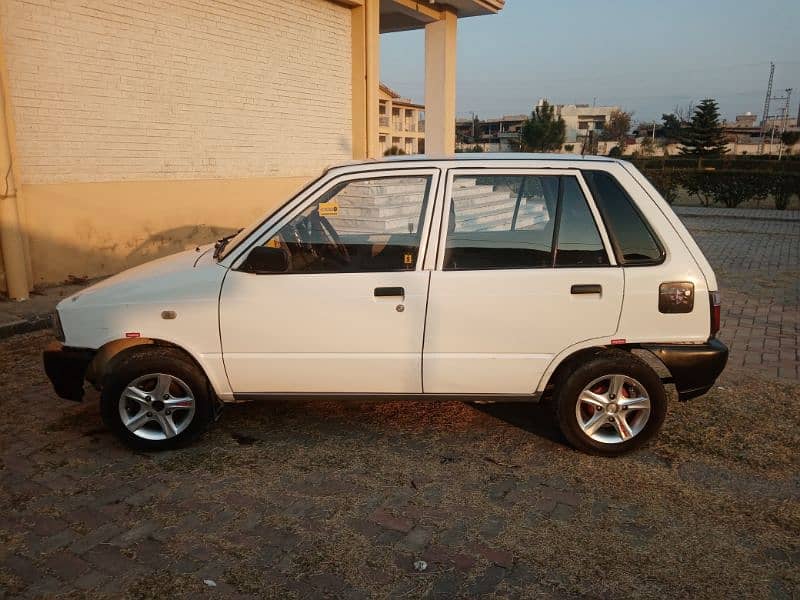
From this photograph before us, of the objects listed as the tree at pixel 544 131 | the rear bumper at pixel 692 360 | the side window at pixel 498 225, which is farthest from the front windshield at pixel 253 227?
the tree at pixel 544 131

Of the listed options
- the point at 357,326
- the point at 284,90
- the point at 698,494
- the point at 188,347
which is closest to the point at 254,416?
the point at 188,347

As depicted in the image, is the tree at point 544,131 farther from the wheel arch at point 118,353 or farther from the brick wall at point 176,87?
the wheel arch at point 118,353

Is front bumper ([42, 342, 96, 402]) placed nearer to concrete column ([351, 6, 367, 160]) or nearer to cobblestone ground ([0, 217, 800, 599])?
cobblestone ground ([0, 217, 800, 599])

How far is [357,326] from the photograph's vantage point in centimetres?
395

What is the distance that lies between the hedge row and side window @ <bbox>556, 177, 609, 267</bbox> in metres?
19.8

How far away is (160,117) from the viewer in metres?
9.83

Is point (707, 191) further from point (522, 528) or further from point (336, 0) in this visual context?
point (522, 528)

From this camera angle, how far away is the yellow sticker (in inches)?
160

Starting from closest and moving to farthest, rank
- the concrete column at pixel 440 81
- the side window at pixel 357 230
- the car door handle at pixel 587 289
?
the car door handle at pixel 587 289
the side window at pixel 357 230
the concrete column at pixel 440 81

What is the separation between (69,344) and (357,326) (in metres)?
1.87

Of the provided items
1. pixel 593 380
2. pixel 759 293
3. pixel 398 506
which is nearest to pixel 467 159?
pixel 593 380

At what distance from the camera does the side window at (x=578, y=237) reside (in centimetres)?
394

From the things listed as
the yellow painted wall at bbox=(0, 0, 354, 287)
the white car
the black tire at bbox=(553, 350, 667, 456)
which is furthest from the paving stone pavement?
the yellow painted wall at bbox=(0, 0, 354, 287)

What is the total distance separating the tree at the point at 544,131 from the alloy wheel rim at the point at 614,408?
6616cm
